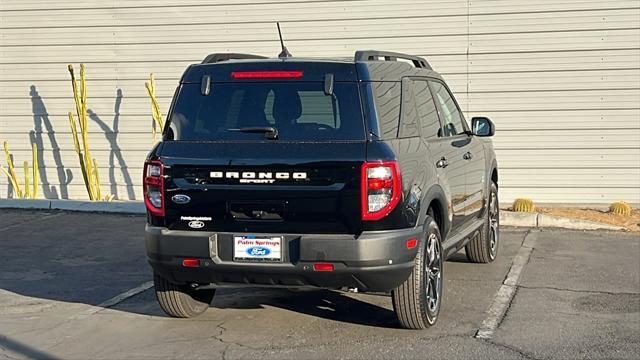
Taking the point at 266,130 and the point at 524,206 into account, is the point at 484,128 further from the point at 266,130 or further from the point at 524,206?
the point at 524,206

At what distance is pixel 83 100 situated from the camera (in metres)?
13.5

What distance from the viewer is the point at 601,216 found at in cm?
1182

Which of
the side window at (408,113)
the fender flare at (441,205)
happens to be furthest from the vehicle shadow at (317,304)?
the side window at (408,113)

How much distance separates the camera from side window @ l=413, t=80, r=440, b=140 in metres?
6.75

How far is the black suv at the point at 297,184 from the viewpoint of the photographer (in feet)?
18.5

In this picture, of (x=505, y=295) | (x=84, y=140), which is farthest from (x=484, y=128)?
(x=84, y=140)

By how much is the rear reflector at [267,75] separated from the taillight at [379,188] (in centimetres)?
91

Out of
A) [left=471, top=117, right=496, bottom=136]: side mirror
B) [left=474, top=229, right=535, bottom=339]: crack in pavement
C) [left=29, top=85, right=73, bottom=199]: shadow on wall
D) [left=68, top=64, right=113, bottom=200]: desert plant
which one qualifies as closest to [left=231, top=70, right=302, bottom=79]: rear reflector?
[left=474, top=229, right=535, bottom=339]: crack in pavement

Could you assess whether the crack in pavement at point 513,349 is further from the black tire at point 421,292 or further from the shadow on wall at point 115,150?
the shadow on wall at point 115,150

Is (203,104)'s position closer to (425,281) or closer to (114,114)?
(425,281)

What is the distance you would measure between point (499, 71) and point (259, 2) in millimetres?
3768

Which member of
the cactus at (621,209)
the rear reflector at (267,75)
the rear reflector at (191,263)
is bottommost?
the cactus at (621,209)

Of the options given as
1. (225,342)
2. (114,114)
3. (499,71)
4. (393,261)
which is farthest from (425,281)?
(114,114)

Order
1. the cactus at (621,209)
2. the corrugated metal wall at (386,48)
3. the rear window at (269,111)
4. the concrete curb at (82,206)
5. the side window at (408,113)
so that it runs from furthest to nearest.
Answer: the concrete curb at (82,206)
the corrugated metal wall at (386,48)
the cactus at (621,209)
the side window at (408,113)
the rear window at (269,111)
